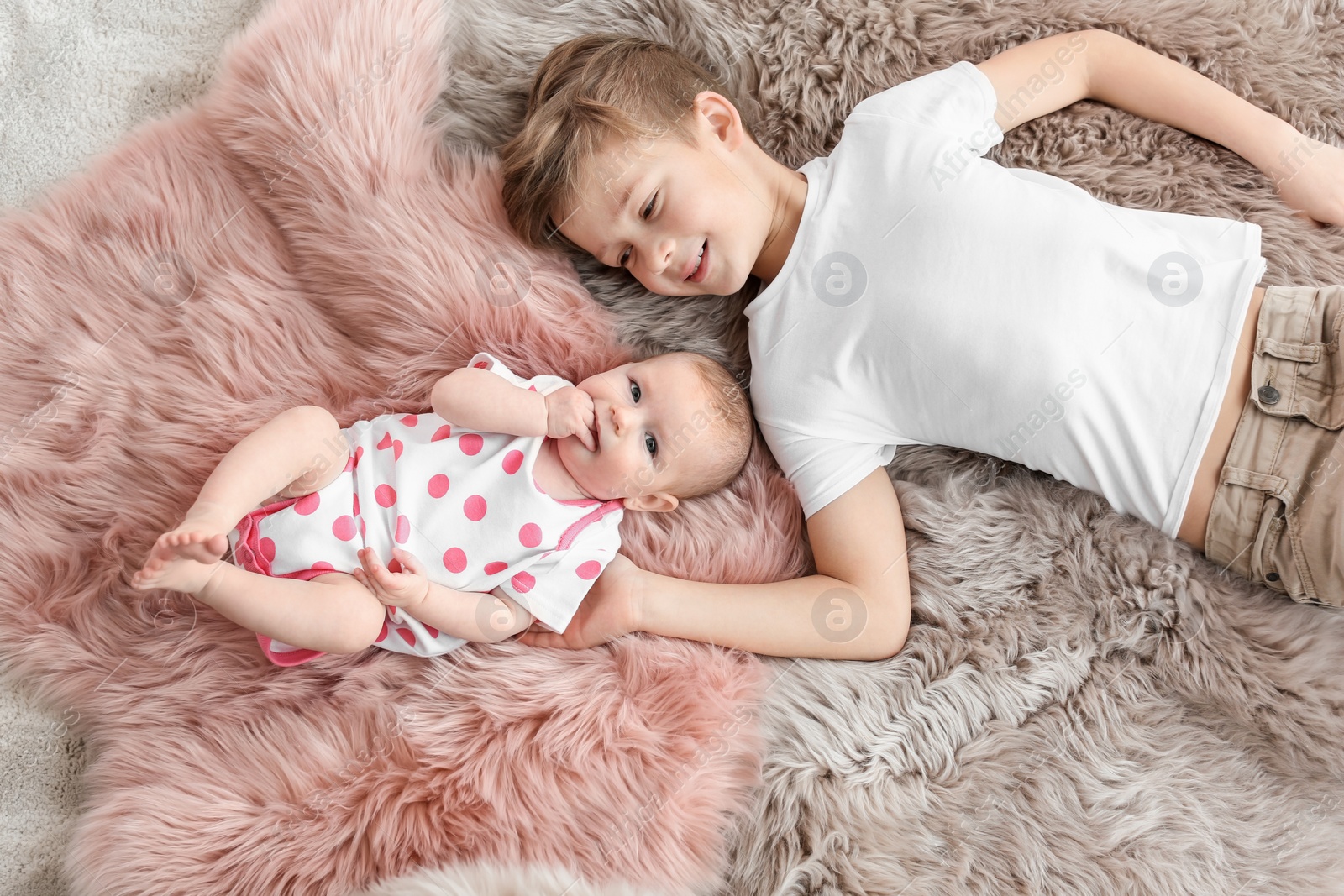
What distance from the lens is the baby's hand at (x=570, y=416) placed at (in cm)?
136

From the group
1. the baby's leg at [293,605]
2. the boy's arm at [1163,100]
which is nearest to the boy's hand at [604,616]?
the baby's leg at [293,605]

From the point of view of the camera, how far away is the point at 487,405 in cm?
134

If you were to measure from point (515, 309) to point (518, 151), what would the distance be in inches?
10.6

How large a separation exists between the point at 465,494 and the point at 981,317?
0.91 metres

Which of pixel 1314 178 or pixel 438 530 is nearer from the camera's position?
pixel 438 530

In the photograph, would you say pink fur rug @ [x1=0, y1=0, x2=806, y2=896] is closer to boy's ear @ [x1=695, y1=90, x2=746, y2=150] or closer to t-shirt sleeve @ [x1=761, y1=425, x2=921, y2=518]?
t-shirt sleeve @ [x1=761, y1=425, x2=921, y2=518]

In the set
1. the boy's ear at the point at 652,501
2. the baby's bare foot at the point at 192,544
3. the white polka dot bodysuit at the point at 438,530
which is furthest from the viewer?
the boy's ear at the point at 652,501

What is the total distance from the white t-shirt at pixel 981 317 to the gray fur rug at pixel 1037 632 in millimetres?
98

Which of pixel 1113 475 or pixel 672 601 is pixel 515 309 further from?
pixel 1113 475

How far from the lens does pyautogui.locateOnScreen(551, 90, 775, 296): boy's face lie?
4.49 ft

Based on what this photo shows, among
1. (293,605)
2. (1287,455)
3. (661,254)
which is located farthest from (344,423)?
(1287,455)

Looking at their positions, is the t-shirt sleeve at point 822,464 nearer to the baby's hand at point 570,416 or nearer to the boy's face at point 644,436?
the boy's face at point 644,436

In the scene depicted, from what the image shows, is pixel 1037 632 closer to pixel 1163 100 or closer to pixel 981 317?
pixel 981 317

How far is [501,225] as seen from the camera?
150 cm
